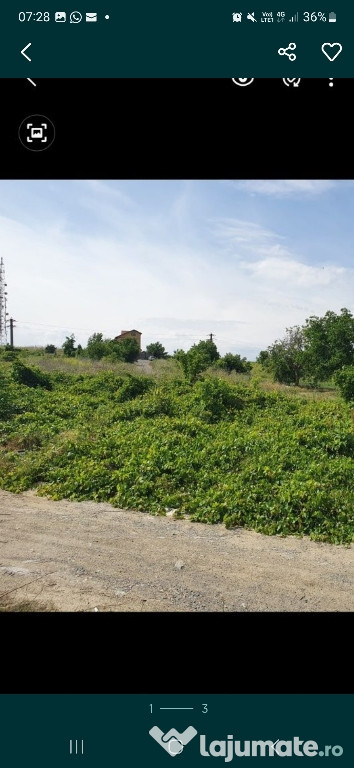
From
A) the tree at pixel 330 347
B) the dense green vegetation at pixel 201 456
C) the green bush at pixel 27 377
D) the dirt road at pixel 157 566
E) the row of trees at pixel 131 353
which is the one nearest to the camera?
the dirt road at pixel 157 566

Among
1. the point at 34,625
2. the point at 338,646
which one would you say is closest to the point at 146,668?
the point at 34,625

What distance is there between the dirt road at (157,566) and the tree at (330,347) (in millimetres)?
19919

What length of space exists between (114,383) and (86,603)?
12600 millimetres

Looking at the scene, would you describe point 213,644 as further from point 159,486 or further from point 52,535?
point 159,486

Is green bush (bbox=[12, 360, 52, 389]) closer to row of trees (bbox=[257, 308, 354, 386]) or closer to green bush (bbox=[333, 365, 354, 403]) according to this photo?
green bush (bbox=[333, 365, 354, 403])

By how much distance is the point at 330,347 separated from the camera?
80.6 ft

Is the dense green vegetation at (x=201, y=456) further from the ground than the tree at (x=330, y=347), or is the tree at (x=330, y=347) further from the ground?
the tree at (x=330, y=347)

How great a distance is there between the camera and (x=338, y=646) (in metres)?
1.18

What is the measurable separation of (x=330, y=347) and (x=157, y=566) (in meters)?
22.3

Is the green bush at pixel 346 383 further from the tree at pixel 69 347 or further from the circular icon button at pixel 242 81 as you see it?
the tree at pixel 69 347

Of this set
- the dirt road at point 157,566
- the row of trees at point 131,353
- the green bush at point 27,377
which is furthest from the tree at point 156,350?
the dirt road at point 157,566

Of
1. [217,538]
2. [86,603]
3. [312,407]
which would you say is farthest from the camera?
[312,407]

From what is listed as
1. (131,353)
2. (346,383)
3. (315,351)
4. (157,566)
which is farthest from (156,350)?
(157,566)
